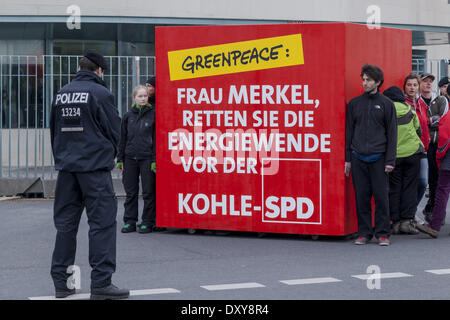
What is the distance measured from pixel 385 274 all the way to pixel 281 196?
2.47 meters

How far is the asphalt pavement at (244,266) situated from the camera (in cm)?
781

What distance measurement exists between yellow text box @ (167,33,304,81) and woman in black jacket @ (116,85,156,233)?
567 mm

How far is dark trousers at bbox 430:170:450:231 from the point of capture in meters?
11.0

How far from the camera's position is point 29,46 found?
2050cm

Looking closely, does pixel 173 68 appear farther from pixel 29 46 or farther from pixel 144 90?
pixel 29 46

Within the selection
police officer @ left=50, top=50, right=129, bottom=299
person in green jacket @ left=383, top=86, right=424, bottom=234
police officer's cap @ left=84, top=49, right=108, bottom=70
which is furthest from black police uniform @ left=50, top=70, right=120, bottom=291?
person in green jacket @ left=383, top=86, right=424, bottom=234

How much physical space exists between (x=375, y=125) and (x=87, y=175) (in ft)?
12.6

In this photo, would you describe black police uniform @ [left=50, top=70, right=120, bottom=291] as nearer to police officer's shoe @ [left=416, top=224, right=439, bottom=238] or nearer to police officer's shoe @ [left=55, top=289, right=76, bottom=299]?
police officer's shoe @ [left=55, top=289, right=76, bottom=299]

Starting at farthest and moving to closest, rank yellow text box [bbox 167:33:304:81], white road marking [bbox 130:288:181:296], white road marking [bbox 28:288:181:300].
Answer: yellow text box [bbox 167:33:304:81], white road marking [bbox 130:288:181:296], white road marking [bbox 28:288:181:300]

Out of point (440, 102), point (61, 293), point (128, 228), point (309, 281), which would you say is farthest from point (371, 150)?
point (61, 293)

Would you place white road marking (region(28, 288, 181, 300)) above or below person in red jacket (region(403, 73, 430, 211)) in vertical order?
below

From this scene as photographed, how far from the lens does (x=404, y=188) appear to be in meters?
11.3

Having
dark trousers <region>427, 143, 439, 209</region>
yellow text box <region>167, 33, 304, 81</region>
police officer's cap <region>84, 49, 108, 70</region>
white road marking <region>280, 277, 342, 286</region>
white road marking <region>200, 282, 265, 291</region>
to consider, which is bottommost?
white road marking <region>200, 282, 265, 291</region>
